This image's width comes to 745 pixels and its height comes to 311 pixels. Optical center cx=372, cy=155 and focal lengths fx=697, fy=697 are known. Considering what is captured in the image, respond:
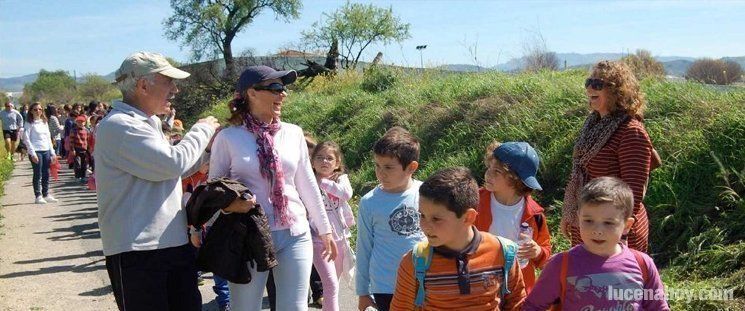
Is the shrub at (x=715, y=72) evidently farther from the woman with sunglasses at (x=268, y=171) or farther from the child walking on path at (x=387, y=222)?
the woman with sunglasses at (x=268, y=171)

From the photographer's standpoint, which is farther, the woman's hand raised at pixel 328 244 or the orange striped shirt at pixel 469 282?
the woman's hand raised at pixel 328 244

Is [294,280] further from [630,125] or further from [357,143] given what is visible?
[357,143]

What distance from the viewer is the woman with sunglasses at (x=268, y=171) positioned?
362 centimetres

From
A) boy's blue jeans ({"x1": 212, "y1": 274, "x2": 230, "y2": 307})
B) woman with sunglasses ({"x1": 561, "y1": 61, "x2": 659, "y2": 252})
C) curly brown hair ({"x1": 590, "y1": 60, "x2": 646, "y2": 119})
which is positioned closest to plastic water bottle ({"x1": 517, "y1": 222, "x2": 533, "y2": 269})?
woman with sunglasses ({"x1": 561, "y1": 61, "x2": 659, "y2": 252})

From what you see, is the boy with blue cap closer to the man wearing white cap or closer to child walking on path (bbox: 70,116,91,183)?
the man wearing white cap

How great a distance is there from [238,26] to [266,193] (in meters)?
38.1

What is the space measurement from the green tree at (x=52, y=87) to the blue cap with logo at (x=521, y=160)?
9820cm

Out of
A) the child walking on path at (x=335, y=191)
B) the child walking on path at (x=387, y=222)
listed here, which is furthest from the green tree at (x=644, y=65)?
the child walking on path at (x=387, y=222)

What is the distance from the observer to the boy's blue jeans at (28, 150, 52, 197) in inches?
518

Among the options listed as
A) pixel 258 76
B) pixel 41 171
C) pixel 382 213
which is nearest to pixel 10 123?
pixel 41 171

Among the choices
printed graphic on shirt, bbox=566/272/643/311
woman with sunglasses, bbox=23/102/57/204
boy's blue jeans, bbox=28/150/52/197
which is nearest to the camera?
printed graphic on shirt, bbox=566/272/643/311

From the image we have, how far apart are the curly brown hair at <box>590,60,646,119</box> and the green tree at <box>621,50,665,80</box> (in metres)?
5.46

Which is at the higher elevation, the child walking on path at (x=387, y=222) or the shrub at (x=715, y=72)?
the shrub at (x=715, y=72)

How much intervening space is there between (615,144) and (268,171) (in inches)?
75.3
